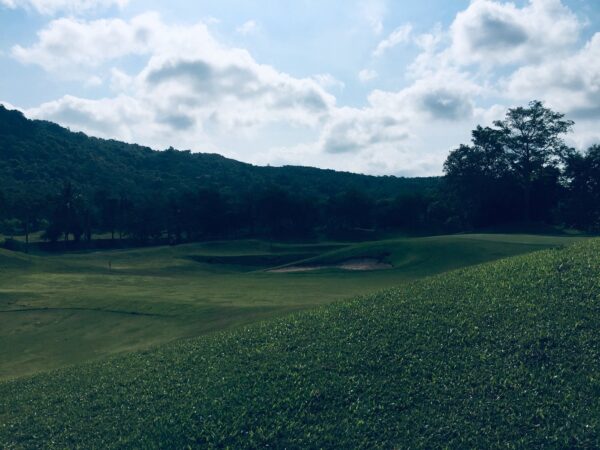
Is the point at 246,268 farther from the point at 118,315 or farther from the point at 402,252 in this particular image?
the point at 118,315

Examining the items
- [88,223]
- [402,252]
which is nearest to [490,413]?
[402,252]

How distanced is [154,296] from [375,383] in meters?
26.9

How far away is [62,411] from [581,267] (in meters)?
16.9

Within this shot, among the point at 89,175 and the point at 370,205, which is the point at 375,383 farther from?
the point at 89,175

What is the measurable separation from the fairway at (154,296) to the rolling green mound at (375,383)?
6879 mm

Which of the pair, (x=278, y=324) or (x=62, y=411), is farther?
(x=278, y=324)

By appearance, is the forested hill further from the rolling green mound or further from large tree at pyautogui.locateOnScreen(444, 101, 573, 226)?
the rolling green mound

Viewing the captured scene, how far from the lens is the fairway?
26266 mm

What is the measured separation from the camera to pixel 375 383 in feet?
44.3

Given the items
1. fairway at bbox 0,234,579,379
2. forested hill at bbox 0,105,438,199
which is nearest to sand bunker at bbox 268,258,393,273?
fairway at bbox 0,234,579,379

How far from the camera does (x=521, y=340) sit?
46.5 ft

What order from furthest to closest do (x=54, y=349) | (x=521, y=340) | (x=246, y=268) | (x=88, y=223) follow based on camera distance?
(x=88, y=223), (x=246, y=268), (x=54, y=349), (x=521, y=340)

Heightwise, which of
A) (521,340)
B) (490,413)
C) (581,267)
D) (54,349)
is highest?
(581,267)

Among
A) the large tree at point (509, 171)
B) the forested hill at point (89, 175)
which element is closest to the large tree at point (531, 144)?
the large tree at point (509, 171)
